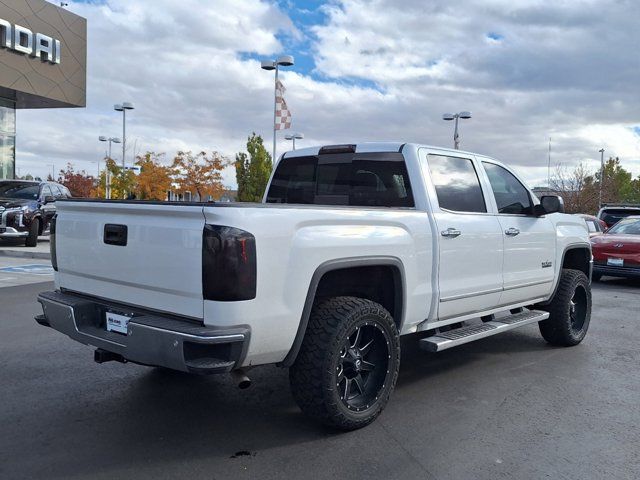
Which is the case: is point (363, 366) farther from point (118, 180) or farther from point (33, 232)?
point (118, 180)

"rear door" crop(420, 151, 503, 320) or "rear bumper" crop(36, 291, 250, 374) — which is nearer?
"rear bumper" crop(36, 291, 250, 374)

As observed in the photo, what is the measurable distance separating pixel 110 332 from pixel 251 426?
1.12 m

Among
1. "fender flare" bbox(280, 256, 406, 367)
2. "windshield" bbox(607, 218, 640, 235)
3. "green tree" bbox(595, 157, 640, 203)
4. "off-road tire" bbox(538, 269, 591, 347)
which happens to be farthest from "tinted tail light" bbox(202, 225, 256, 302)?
"green tree" bbox(595, 157, 640, 203)

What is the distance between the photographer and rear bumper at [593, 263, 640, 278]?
1155cm

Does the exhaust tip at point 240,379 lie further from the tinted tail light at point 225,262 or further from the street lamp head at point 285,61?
the street lamp head at point 285,61

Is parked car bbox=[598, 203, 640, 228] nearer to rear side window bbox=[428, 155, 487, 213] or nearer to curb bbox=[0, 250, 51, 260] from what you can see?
rear side window bbox=[428, 155, 487, 213]

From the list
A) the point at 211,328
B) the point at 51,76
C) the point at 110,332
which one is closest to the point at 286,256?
the point at 211,328

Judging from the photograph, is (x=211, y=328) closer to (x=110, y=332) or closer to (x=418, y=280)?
(x=110, y=332)

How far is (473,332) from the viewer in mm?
4855

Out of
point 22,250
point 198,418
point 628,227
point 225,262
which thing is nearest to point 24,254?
point 22,250

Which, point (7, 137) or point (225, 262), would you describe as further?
point (7, 137)

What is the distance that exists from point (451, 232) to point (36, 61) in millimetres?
22329

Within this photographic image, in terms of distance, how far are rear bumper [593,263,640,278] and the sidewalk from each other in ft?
39.5

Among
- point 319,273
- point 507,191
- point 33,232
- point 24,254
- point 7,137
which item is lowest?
point 24,254
